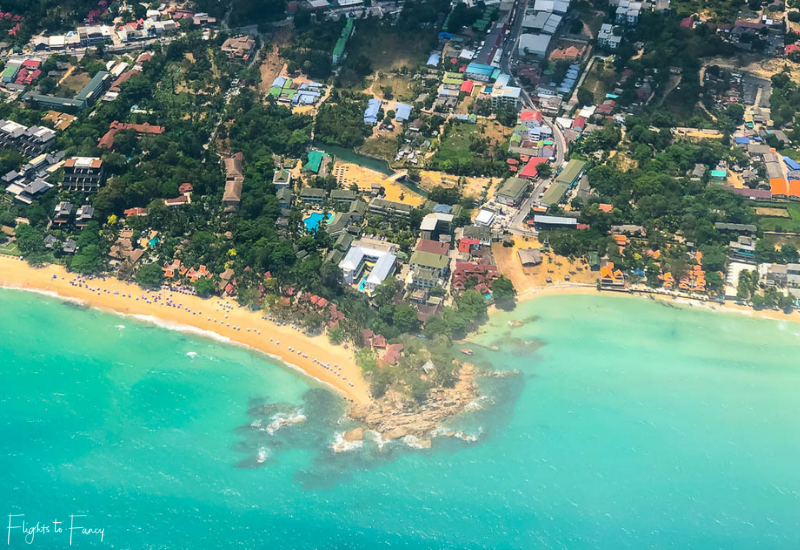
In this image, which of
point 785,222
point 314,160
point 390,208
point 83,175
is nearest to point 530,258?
point 390,208

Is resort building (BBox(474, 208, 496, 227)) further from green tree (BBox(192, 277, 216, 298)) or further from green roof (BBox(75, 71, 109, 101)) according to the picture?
green roof (BBox(75, 71, 109, 101))

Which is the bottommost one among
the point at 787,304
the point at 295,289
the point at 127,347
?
the point at 127,347

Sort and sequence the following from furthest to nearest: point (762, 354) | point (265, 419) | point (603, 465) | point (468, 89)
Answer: point (468, 89)
point (762, 354)
point (265, 419)
point (603, 465)

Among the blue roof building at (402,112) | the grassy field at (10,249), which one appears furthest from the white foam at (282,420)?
the blue roof building at (402,112)

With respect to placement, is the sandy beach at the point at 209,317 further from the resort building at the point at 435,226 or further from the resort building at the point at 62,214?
the resort building at the point at 435,226

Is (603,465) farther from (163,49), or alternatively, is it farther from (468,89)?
(163,49)

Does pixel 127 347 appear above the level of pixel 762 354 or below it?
below

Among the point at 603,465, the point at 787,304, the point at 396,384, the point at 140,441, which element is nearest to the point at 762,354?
the point at 787,304

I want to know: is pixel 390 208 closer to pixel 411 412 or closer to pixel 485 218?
pixel 485 218
